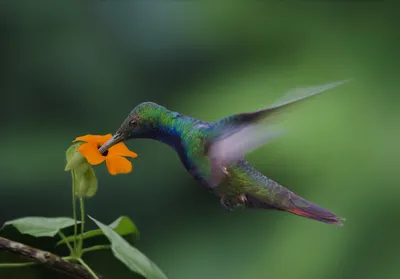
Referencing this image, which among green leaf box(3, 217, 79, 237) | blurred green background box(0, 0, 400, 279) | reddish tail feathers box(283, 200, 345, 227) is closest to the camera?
reddish tail feathers box(283, 200, 345, 227)

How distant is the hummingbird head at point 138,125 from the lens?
559 millimetres

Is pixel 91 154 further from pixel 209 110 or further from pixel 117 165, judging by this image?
pixel 209 110

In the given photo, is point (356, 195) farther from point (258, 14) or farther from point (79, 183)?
point (79, 183)

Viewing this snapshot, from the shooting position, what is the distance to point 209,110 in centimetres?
203

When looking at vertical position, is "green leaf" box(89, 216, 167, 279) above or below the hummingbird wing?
below

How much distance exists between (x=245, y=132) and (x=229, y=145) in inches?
0.6

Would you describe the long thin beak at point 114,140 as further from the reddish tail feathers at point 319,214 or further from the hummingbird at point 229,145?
the reddish tail feathers at point 319,214

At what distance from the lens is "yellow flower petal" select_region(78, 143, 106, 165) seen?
58 cm

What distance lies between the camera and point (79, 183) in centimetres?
62

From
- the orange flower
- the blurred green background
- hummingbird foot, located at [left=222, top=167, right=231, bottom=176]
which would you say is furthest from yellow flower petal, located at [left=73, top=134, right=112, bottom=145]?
the blurred green background

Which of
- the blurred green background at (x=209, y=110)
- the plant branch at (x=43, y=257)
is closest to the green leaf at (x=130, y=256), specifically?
the plant branch at (x=43, y=257)

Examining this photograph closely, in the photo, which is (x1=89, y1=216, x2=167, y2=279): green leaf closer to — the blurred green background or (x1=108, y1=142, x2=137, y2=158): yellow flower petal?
(x1=108, y1=142, x2=137, y2=158): yellow flower petal

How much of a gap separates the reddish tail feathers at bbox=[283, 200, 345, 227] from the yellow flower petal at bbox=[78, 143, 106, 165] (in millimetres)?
155

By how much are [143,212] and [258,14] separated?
0.86 m
